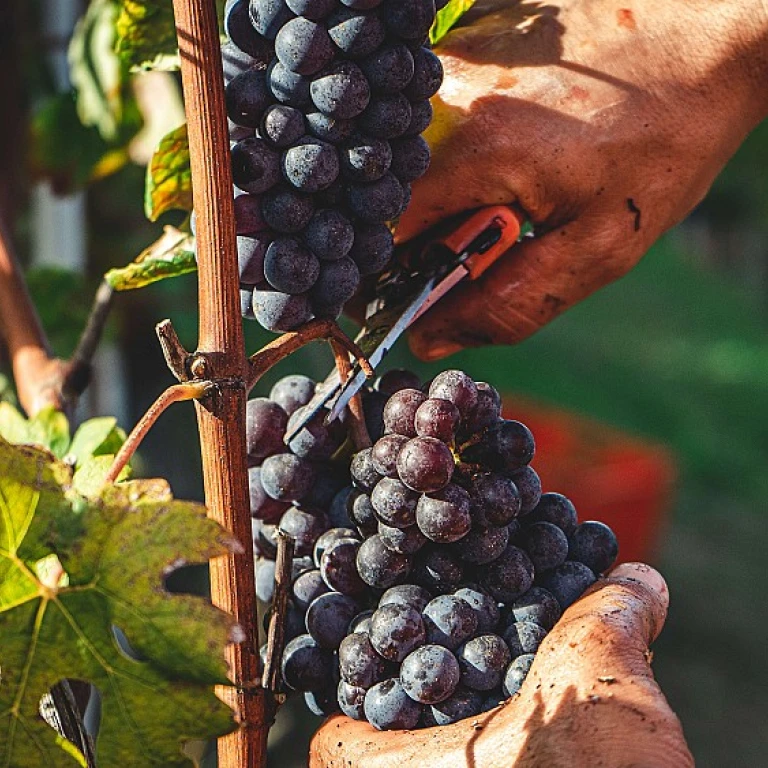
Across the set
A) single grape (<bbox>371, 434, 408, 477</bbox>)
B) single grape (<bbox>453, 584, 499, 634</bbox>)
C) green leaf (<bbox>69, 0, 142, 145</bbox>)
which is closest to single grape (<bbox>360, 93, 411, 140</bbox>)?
single grape (<bbox>371, 434, 408, 477</bbox>)

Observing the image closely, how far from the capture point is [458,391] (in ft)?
2.11

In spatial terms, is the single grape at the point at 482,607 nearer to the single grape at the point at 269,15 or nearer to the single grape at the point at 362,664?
the single grape at the point at 362,664

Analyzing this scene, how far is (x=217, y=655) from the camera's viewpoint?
0.51 metres

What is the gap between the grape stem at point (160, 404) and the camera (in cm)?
56

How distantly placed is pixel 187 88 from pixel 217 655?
0.33 meters

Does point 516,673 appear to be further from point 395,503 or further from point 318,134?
point 318,134

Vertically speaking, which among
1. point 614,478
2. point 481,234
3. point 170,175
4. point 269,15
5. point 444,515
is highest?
point 269,15

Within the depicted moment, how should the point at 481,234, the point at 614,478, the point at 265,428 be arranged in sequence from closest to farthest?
the point at 265,428
the point at 481,234
the point at 614,478

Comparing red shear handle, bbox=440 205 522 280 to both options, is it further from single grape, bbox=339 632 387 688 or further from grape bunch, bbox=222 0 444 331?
single grape, bbox=339 632 387 688

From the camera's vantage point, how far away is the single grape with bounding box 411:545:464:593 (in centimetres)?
65

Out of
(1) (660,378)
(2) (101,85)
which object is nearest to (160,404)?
(2) (101,85)

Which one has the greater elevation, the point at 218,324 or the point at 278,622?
the point at 218,324

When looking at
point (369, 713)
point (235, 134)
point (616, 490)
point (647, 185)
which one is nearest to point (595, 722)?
point (369, 713)

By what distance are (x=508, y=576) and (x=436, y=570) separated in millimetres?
49
